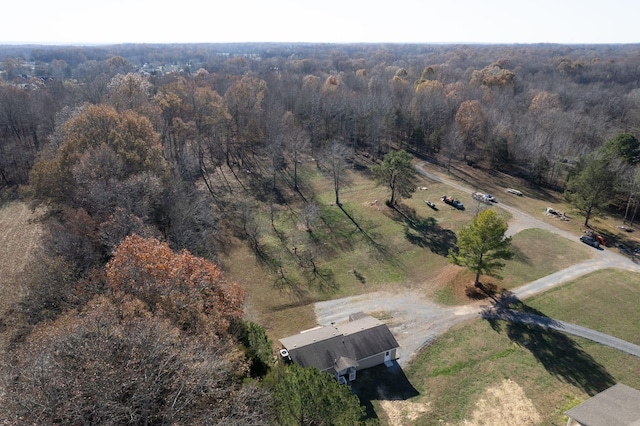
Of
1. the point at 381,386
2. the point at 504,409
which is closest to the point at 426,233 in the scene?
the point at 381,386

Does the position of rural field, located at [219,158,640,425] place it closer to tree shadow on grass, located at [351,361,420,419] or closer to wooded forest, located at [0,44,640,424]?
tree shadow on grass, located at [351,361,420,419]

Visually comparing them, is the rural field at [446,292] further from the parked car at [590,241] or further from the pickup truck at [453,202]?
the parked car at [590,241]

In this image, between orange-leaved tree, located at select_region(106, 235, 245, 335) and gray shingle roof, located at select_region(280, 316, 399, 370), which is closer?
orange-leaved tree, located at select_region(106, 235, 245, 335)

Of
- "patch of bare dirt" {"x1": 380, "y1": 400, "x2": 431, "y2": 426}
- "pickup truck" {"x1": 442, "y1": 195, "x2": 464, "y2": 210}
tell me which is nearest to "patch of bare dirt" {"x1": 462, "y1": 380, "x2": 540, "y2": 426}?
"patch of bare dirt" {"x1": 380, "y1": 400, "x2": 431, "y2": 426}

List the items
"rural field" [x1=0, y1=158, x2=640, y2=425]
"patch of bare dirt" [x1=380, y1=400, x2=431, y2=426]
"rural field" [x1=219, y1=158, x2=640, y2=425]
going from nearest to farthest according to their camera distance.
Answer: "patch of bare dirt" [x1=380, y1=400, x2=431, y2=426] < "rural field" [x1=219, y1=158, x2=640, y2=425] < "rural field" [x1=0, y1=158, x2=640, y2=425]

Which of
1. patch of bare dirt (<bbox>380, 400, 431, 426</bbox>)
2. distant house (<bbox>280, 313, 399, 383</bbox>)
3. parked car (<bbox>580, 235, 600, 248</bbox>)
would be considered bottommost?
patch of bare dirt (<bbox>380, 400, 431, 426</bbox>)

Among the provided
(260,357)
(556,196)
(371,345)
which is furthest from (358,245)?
(556,196)
